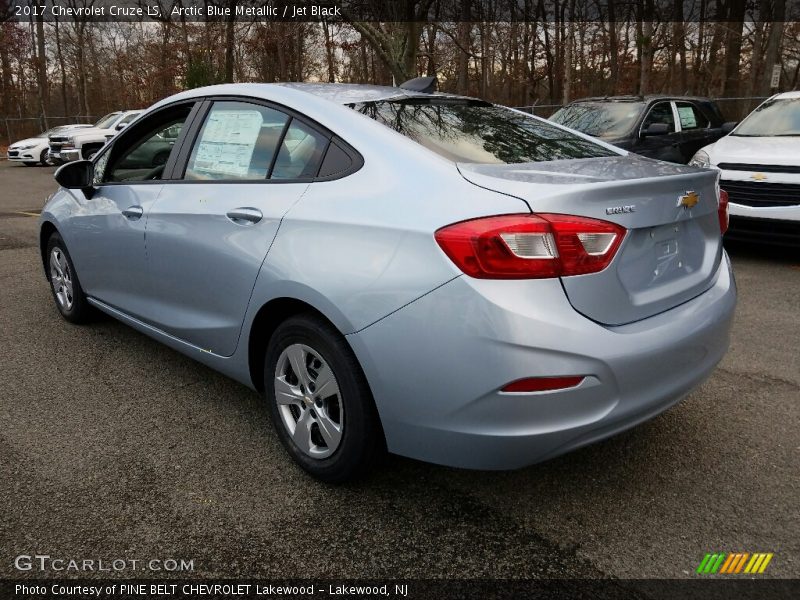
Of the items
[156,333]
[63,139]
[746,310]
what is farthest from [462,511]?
[63,139]

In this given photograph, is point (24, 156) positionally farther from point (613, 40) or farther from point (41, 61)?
point (613, 40)

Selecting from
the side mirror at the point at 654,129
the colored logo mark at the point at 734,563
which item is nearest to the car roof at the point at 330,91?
the colored logo mark at the point at 734,563

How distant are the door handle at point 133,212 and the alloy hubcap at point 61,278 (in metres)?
1.25

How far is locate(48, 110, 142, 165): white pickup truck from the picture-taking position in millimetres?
20000

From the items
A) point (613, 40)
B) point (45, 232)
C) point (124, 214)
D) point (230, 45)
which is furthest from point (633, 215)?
point (613, 40)

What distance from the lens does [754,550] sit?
225cm

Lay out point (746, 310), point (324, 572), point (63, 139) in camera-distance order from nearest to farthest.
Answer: point (324, 572)
point (746, 310)
point (63, 139)

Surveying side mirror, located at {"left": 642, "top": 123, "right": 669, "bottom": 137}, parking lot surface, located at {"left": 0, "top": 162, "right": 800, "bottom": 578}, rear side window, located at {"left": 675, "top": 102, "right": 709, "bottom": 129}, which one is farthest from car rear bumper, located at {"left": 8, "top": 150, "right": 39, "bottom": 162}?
parking lot surface, located at {"left": 0, "top": 162, "right": 800, "bottom": 578}

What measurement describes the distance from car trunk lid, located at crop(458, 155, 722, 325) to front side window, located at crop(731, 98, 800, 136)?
553 centimetres

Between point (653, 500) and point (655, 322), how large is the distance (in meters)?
0.74

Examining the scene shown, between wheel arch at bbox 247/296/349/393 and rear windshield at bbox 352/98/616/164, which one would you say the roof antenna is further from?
wheel arch at bbox 247/296/349/393

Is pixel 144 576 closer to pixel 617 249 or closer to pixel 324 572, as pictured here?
pixel 324 572

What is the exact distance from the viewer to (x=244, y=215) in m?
2.80

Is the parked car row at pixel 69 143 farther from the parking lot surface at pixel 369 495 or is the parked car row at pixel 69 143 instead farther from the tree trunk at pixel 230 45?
the parking lot surface at pixel 369 495
